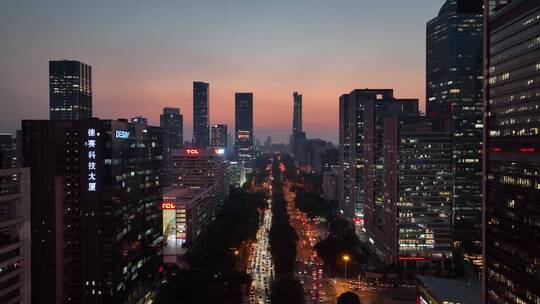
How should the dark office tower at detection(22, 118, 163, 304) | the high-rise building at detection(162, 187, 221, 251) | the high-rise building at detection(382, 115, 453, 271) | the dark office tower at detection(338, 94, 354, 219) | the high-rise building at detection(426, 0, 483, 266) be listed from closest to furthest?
the dark office tower at detection(22, 118, 163, 304) < the high-rise building at detection(382, 115, 453, 271) < the high-rise building at detection(162, 187, 221, 251) < the high-rise building at detection(426, 0, 483, 266) < the dark office tower at detection(338, 94, 354, 219)

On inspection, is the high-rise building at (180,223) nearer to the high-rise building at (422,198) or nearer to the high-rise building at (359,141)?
the high-rise building at (359,141)

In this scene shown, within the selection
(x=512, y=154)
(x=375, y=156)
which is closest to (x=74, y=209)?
(x=512, y=154)

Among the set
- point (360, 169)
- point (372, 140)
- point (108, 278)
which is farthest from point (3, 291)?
point (360, 169)

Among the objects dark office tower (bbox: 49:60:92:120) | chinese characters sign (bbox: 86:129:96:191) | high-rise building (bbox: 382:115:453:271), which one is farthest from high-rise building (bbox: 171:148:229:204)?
chinese characters sign (bbox: 86:129:96:191)

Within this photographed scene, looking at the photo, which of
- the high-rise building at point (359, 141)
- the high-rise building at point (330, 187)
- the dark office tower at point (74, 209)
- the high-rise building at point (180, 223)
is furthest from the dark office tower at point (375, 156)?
the dark office tower at point (74, 209)

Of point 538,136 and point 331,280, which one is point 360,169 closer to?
point 331,280

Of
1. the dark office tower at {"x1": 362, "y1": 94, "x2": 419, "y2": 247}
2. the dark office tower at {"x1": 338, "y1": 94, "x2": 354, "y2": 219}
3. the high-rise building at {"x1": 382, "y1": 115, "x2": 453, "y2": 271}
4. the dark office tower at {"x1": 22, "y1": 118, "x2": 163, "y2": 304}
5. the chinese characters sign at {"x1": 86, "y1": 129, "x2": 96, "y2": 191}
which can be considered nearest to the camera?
the dark office tower at {"x1": 22, "y1": 118, "x2": 163, "y2": 304}

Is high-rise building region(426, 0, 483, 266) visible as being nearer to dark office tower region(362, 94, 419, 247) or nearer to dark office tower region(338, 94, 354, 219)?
dark office tower region(362, 94, 419, 247)
